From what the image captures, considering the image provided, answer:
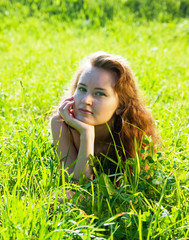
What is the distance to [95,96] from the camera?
2764 mm

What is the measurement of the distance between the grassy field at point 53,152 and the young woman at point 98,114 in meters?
0.15

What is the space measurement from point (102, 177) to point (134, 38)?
546cm

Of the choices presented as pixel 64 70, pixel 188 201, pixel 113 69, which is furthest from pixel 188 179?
pixel 64 70

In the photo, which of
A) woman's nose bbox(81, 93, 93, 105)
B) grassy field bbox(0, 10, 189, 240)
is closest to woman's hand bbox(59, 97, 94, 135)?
woman's nose bbox(81, 93, 93, 105)

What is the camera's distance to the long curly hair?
2.86m

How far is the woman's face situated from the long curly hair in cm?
6

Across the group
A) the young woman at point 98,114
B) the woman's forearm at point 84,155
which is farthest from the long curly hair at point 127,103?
the woman's forearm at point 84,155

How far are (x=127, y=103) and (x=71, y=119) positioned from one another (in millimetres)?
522

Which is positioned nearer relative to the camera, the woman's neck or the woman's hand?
the woman's hand

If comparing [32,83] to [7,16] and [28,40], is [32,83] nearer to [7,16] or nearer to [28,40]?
[28,40]

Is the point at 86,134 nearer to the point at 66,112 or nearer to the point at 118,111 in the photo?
the point at 66,112

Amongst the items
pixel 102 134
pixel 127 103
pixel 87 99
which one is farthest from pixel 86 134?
pixel 127 103

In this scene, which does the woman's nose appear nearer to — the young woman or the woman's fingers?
the young woman

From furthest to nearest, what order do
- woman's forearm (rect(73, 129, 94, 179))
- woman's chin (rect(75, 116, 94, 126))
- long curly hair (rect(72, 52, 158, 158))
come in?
long curly hair (rect(72, 52, 158, 158)) < woman's chin (rect(75, 116, 94, 126)) < woman's forearm (rect(73, 129, 94, 179))
